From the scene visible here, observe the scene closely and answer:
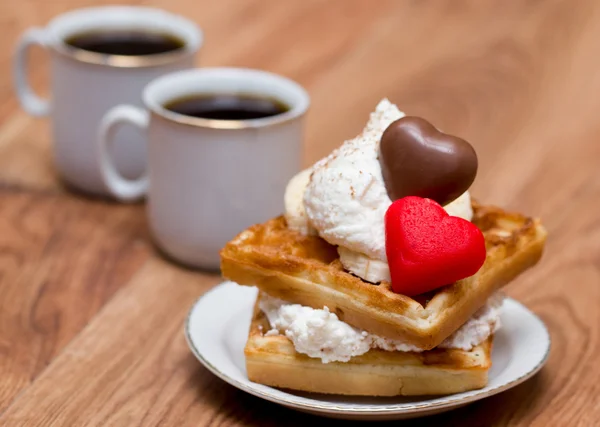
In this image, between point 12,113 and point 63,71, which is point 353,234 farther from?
point 12,113

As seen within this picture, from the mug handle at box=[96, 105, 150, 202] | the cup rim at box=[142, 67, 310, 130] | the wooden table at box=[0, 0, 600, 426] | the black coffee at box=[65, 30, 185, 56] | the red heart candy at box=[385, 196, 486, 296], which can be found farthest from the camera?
the black coffee at box=[65, 30, 185, 56]

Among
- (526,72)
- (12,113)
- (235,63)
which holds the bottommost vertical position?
(12,113)

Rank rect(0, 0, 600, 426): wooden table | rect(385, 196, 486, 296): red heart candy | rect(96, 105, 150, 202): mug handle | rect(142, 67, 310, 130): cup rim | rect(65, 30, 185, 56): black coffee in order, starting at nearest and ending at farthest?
1. rect(385, 196, 486, 296): red heart candy
2. rect(0, 0, 600, 426): wooden table
3. rect(142, 67, 310, 130): cup rim
4. rect(96, 105, 150, 202): mug handle
5. rect(65, 30, 185, 56): black coffee

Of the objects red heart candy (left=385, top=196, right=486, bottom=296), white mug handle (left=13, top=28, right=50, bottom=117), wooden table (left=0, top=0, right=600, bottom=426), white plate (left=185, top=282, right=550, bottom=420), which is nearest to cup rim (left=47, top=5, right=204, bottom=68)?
white mug handle (left=13, top=28, right=50, bottom=117)

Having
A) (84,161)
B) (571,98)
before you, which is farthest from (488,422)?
(571,98)

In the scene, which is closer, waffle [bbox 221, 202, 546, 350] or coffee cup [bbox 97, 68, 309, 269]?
waffle [bbox 221, 202, 546, 350]

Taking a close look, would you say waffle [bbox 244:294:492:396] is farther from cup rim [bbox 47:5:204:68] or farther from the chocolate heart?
cup rim [bbox 47:5:204:68]

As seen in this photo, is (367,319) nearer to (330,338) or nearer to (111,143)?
(330,338)
